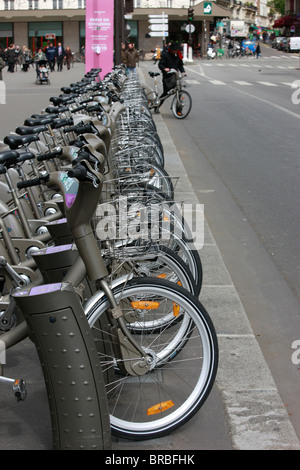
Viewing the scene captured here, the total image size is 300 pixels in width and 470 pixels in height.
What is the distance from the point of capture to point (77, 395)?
3.05 metres

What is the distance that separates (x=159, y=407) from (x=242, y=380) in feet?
2.27

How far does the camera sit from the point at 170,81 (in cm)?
1736

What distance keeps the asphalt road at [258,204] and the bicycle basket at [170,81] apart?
0.82 m

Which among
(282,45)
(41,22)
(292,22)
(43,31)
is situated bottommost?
(282,45)

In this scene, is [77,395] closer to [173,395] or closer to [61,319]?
[61,319]

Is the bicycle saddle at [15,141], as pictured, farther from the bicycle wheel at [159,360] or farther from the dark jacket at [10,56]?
the dark jacket at [10,56]

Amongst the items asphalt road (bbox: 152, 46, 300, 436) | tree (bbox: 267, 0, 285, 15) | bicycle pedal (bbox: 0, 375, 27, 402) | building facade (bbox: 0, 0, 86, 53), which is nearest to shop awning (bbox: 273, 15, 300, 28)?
building facade (bbox: 0, 0, 86, 53)

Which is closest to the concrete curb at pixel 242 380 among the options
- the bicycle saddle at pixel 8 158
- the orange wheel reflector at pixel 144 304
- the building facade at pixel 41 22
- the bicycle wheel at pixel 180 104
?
the orange wheel reflector at pixel 144 304

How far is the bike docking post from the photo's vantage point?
2996 millimetres

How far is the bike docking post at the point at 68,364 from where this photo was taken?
300cm

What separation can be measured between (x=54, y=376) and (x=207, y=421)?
0.95m

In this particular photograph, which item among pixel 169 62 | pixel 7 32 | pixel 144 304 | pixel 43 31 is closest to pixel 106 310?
pixel 144 304

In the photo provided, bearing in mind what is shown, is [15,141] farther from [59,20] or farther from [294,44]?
[294,44]

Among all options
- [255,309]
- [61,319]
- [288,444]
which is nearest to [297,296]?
[255,309]
